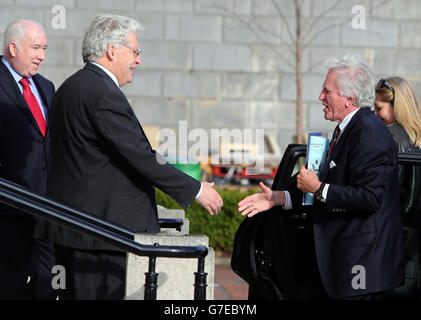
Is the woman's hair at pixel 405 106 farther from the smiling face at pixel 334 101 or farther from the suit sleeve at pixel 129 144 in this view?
the suit sleeve at pixel 129 144

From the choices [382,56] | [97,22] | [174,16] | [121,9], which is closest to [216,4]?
[174,16]

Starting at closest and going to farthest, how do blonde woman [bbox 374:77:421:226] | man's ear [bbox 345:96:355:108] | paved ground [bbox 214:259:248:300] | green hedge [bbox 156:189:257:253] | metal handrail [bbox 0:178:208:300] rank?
metal handrail [bbox 0:178:208:300], man's ear [bbox 345:96:355:108], blonde woman [bbox 374:77:421:226], paved ground [bbox 214:259:248:300], green hedge [bbox 156:189:257:253]

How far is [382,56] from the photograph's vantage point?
13.9 metres

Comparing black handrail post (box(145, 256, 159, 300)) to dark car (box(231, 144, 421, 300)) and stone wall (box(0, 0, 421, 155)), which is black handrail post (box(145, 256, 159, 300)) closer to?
dark car (box(231, 144, 421, 300))

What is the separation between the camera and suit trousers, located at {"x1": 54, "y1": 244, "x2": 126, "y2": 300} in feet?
11.4

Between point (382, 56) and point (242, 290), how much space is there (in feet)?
26.3

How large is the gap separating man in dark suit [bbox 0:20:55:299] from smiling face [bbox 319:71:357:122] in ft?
6.32

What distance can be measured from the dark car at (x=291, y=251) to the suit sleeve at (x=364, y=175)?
0.48 meters

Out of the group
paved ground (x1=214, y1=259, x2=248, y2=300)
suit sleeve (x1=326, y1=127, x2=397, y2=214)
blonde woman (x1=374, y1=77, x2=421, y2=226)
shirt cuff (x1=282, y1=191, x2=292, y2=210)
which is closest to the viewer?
suit sleeve (x1=326, y1=127, x2=397, y2=214)

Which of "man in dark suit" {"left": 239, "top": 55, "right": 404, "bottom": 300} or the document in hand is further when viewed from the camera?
the document in hand

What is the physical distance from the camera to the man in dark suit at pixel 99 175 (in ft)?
11.3

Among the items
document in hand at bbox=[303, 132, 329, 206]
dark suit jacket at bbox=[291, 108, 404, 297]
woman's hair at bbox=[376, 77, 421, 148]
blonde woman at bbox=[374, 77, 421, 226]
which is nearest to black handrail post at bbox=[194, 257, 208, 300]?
dark suit jacket at bbox=[291, 108, 404, 297]

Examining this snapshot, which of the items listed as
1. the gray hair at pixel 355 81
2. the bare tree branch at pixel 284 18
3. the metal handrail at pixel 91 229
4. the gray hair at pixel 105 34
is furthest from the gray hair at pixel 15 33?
the bare tree branch at pixel 284 18
